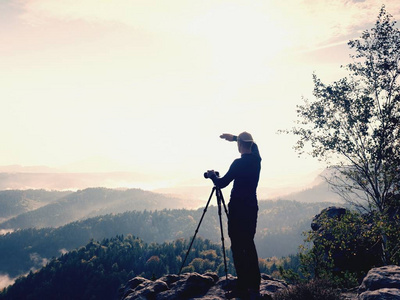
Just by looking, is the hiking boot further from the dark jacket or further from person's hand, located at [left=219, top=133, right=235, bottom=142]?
person's hand, located at [left=219, top=133, right=235, bottom=142]

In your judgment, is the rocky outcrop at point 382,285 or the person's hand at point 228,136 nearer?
the rocky outcrop at point 382,285

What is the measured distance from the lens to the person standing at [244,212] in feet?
29.5

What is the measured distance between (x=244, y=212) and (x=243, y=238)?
767mm

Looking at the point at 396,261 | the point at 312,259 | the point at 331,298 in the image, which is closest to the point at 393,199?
the point at 396,261

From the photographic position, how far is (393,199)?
16.1 metres

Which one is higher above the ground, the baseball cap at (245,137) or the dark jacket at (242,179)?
the baseball cap at (245,137)

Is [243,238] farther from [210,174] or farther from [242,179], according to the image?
[210,174]

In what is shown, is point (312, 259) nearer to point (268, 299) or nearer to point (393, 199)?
point (393, 199)

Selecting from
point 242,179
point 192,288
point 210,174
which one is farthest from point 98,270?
point 242,179

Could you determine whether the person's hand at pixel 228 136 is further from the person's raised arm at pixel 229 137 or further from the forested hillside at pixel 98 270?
the forested hillside at pixel 98 270

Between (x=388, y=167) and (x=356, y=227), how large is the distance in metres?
3.57

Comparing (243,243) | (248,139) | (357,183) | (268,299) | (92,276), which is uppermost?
(248,139)

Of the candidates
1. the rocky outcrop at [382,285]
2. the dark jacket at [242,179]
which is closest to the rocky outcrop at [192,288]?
the rocky outcrop at [382,285]

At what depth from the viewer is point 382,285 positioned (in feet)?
26.5
